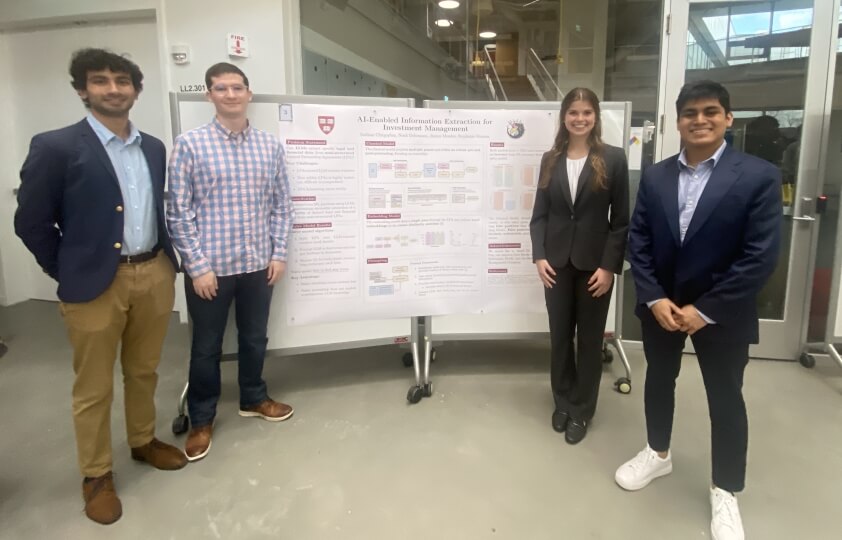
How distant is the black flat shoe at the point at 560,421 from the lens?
2.47 m

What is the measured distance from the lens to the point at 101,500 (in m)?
Answer: 1.92

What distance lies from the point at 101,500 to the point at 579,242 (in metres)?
2.17

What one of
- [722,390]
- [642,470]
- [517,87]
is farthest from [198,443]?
[517,87]

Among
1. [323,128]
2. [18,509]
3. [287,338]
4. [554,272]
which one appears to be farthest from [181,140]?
[554,272]

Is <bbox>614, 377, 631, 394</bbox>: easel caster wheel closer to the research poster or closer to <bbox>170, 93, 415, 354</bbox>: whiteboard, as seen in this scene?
the research poster

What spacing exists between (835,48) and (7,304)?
6675 mm

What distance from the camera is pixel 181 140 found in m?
2.17

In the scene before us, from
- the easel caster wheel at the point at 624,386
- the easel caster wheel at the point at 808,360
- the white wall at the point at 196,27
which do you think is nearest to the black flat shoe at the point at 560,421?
the easel caster wheel at the point at 624,386

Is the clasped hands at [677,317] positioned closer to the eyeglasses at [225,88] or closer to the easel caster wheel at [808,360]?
the eyeglasses at [225,88]

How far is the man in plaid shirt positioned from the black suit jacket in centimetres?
129

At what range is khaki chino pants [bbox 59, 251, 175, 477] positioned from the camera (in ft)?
6.13

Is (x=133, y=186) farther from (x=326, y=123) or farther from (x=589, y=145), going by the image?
(x=589, y=145)

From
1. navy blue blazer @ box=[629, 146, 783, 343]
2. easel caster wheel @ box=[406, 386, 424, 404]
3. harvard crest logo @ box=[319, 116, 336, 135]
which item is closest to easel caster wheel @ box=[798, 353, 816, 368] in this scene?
navy blue blazer @ box=[629, 146, 783, 343]

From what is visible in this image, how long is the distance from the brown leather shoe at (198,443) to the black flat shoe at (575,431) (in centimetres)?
166
